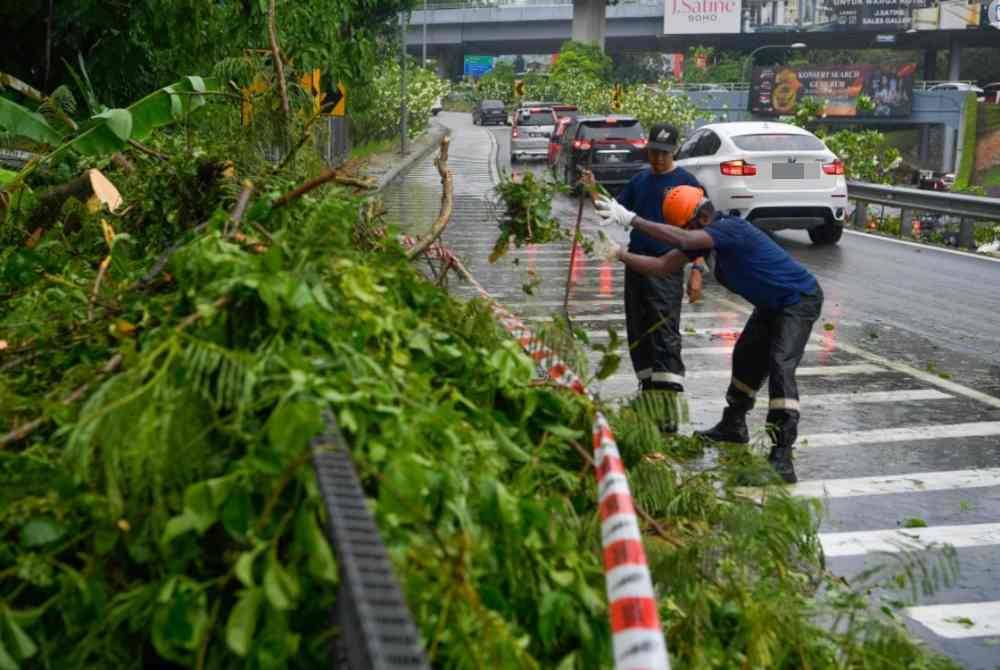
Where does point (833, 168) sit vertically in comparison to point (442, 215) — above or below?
below

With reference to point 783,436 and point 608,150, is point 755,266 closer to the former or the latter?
point 783,436

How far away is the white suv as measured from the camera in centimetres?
1977

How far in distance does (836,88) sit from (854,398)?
300 ft

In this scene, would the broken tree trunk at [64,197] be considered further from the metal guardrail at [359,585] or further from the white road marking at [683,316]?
the white road marking at [683,316]

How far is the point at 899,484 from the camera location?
790cm

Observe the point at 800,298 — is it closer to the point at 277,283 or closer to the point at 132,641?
the point at 277,283

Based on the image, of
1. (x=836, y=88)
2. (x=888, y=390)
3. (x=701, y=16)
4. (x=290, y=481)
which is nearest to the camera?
(x=290, y=481)

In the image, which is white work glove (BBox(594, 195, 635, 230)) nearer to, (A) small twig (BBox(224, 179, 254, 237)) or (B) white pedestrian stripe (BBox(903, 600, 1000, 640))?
(B) white pedestrian stripe (BBox(903, 600, 1000, 640))

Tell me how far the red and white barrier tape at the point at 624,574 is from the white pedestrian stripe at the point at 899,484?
3.46 meters

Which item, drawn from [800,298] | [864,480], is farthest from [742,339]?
[864,480]

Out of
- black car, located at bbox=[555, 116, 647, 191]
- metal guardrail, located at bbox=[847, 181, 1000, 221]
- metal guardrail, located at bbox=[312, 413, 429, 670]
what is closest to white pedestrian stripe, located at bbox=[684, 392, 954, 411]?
metal guardrail, located at bbox=[312, 413, 429, 670]

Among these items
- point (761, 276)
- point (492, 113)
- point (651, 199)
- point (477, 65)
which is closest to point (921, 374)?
point (651, 199)

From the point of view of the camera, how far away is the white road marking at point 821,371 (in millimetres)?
10906

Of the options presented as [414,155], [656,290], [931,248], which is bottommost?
[414,155]
